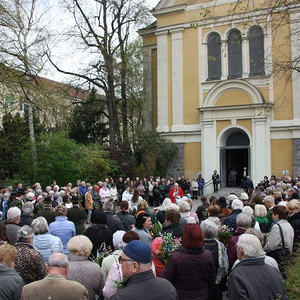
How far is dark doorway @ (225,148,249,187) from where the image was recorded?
2941 centimetres

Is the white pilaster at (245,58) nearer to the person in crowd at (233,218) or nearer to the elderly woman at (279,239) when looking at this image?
the person in crowd at (233,218)

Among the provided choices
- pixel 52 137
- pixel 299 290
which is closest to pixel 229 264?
pixel 299 290

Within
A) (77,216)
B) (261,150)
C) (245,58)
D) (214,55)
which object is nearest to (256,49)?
(245,58)

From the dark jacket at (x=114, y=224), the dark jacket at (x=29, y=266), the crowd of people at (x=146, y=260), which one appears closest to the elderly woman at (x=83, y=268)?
the crowd of people at (x=146, y=260)

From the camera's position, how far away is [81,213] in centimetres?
901

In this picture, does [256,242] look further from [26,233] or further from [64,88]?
[64,88]

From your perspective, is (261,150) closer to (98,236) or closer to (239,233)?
(239,233)

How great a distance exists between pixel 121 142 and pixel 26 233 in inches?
971

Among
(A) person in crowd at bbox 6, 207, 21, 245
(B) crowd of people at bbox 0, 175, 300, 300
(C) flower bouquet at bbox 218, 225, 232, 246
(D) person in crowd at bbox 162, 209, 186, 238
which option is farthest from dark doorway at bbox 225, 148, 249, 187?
(A) person in crowd at bbox 6, 207, 21, 245

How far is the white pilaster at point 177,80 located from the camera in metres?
29.9

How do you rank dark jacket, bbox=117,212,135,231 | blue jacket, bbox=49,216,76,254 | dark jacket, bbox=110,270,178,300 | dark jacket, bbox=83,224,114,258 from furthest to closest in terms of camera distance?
dark jacket, bbox=117,212,135,231 < blue jacket, bbox=49,216,76,254 < dark jacket, bbox=83,224,114,258 < dark jacket, bbox=110,270,178,300

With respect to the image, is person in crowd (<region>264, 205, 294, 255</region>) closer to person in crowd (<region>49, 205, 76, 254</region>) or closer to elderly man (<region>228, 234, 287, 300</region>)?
elderly man (<region>228, 234, 287, 300</region>)

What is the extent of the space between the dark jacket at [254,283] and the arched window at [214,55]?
2609cm

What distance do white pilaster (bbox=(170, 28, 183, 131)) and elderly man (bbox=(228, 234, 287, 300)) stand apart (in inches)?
1017
